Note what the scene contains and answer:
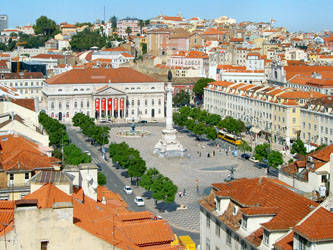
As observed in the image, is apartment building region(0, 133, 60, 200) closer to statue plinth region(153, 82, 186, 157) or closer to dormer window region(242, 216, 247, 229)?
dormer window region(242, 216, 247, 229)

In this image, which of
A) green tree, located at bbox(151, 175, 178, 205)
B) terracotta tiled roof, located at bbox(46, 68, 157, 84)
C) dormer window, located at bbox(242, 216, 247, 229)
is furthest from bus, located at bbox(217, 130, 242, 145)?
dormer window, located at bbox(242, 216, 247, 229)

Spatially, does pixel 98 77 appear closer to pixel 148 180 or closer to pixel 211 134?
pixel 211 134

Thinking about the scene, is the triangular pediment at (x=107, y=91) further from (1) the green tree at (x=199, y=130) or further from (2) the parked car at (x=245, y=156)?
(2) the parked car at (x=245, y=156)

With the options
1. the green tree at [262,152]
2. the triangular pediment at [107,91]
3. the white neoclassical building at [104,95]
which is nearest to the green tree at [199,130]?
the green tree at [262,152]

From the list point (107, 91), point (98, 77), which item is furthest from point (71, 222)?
point (98, 77)

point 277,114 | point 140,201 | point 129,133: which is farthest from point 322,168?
point 129,133
